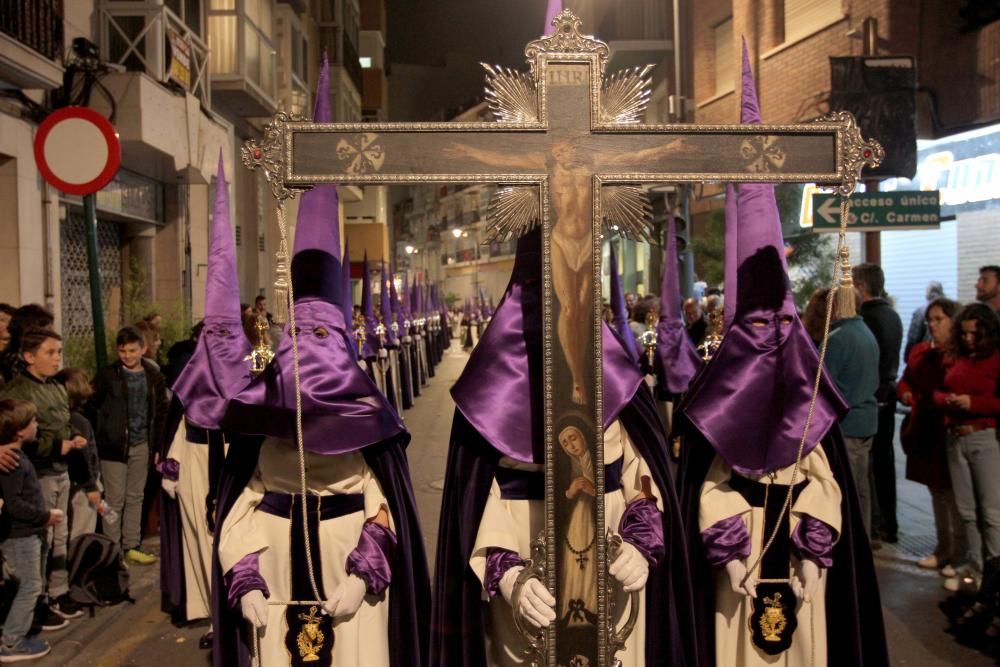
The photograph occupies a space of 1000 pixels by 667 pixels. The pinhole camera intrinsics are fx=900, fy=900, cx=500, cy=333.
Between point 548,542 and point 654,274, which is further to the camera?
point 654,274

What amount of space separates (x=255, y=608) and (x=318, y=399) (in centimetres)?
80

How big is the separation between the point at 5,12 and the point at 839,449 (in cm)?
906

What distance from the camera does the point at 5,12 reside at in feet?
29.7

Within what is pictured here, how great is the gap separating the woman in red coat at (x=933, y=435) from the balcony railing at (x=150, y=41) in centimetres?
1079

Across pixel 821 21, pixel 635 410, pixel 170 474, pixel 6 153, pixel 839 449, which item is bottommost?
pixel 170 474

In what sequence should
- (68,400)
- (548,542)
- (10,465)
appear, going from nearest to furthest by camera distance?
(548,542) → (10,465) → (68,400)

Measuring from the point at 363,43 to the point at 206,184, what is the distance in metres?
35.3

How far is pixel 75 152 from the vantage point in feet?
21.1

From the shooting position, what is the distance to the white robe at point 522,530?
3199 mm

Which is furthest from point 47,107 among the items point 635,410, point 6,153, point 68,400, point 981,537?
point 981,537

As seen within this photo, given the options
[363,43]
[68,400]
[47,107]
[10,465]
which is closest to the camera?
[10,465]

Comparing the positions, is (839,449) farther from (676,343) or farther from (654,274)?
(654,274)

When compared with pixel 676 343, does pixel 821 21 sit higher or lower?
higher

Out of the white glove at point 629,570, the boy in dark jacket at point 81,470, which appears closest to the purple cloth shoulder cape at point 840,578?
the white glove at point 629,570
